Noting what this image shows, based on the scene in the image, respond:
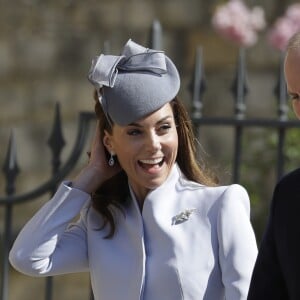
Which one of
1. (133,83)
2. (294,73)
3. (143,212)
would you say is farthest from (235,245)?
(294,73)

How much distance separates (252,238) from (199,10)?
429 centimetres

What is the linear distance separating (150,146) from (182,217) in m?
0.20

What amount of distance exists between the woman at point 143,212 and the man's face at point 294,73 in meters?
0.68

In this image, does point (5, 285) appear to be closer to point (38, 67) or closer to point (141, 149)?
point (141, 149)

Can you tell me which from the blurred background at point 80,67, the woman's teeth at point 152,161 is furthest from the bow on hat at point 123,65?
the blurred background at point 80,67

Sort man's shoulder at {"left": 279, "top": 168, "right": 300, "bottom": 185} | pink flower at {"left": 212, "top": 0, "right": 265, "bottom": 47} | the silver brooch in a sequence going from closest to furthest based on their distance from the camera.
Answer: man's shoulder at {"left": 279, "top": 168, "right": 300, "bottom": 185}
the silver brooch
pink flower at {"left": 212, "top": 0, "right": 265, "bottom": 47}

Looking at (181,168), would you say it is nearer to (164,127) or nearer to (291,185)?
(164,127)

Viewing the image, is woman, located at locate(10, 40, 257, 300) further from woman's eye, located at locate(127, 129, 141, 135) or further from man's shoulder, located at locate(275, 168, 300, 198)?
man's shoulder, located at locate(275, 168, 300, 198)

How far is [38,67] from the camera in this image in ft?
24.7

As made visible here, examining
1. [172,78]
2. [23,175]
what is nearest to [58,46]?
[23,175]

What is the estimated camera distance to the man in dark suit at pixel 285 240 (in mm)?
2982

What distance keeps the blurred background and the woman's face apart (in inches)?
136

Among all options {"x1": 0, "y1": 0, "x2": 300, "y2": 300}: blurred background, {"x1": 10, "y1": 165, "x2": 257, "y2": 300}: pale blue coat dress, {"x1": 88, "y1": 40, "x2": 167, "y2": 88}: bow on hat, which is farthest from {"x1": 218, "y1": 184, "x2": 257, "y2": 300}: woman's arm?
{"x1": 0, "y1": 0, "x2": 300, "y2": 300}: blurred background

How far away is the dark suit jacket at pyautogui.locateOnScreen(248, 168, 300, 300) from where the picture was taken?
3002mm
